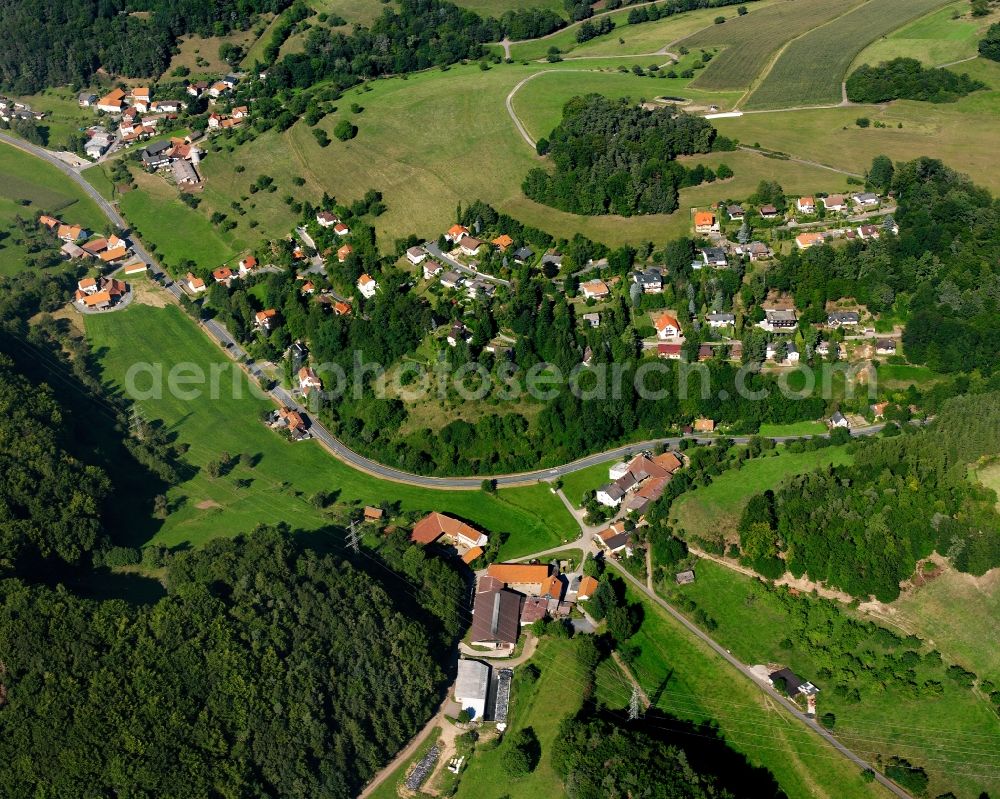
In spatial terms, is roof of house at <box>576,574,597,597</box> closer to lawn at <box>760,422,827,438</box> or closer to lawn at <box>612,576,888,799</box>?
lawn at <box>612,576,888,799</box>

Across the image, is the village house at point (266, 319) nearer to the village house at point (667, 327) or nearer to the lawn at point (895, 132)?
the village house at point (667, 327)

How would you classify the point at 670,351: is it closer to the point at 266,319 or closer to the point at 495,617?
the point at 495,617

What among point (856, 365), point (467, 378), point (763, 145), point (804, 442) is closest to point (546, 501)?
point (467, 378)

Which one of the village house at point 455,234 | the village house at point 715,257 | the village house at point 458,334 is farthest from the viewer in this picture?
the village house at point 455,234

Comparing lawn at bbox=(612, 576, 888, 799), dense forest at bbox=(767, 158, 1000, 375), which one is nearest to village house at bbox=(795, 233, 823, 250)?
dense forest at bbox=(767, 158, 1000, 375)

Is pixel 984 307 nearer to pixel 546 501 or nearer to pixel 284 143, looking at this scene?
pixel 546 501

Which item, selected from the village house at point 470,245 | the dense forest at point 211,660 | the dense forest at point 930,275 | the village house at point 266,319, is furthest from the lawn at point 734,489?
the village house at point 266,319
